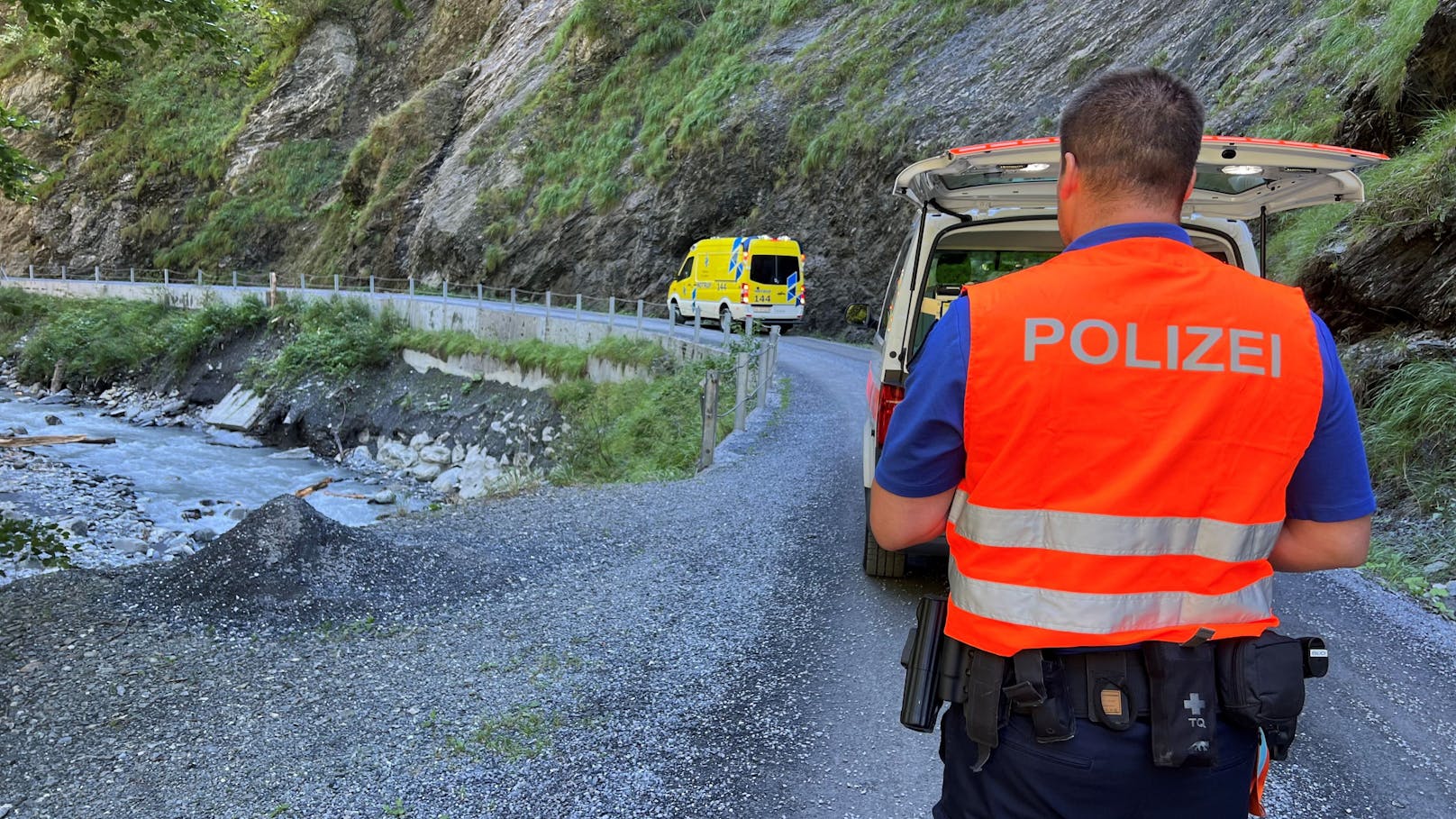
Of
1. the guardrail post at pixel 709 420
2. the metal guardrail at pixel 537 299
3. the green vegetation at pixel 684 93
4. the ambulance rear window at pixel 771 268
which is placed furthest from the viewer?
the green vegetation at pixel 684 93

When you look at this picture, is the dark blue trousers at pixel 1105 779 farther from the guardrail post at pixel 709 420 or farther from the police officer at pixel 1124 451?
the guardrail post at pixel 709 420

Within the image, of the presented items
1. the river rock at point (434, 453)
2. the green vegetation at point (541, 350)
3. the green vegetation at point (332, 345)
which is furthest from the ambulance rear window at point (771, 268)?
the green vegetation at point (332, 345)

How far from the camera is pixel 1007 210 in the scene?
485 cm

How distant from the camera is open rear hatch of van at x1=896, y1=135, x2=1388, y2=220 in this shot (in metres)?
3.60

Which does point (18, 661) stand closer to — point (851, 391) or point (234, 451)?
point (851, 391)

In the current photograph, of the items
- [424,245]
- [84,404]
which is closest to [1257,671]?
[84,404]

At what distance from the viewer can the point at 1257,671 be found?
5.16ft

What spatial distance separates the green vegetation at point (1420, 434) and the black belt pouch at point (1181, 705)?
647cm

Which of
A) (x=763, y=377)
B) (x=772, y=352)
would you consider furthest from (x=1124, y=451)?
(x=772, y=352)

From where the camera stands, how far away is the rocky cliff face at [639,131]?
18.9 metres

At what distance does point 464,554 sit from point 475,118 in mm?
38655

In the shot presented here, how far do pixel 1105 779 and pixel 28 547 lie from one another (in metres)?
11.4

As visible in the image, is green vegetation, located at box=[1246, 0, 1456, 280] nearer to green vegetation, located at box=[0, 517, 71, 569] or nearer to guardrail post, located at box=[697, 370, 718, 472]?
guardrail post, located at box=[697, 370, 718, 472]

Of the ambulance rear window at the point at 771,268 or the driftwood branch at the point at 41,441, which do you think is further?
the ambulance rear window at the point at 771,268
